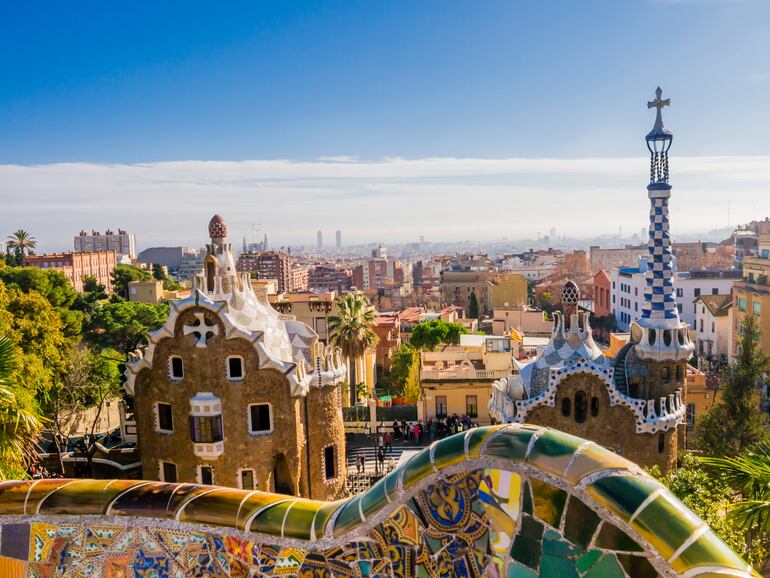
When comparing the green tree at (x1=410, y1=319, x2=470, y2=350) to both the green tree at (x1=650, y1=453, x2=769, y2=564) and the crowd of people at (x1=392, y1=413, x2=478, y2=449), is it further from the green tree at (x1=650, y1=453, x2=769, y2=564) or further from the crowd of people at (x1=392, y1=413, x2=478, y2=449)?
the green tree at (x1=650, y1=453, x2=769, y2=564)

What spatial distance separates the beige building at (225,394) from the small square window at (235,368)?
0.03 metres

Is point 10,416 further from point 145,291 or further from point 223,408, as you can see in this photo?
point 145,291

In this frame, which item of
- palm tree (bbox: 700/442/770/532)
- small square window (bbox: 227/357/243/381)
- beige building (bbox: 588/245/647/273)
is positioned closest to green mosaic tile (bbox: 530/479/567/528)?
palm tree (bbox: 700/442/770/532)

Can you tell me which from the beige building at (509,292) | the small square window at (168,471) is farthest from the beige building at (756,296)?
the beige building at (509,292)

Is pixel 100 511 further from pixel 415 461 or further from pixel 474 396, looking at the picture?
pixel 474 396

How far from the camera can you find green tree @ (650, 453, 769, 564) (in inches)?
429

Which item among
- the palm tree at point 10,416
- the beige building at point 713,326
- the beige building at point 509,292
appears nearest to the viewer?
the palm tree at point 10,416

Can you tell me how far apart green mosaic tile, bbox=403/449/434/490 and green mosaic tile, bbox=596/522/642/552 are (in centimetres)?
143

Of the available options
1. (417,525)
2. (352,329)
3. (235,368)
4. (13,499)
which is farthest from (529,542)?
(352,329)

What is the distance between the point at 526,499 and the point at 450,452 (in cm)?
72

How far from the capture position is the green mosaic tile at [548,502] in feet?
16.4

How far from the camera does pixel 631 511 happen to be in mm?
4668

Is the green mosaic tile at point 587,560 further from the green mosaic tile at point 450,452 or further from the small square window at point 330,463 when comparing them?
the small square window at point 330,463

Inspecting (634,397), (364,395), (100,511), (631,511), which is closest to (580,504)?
A: (631,511)
